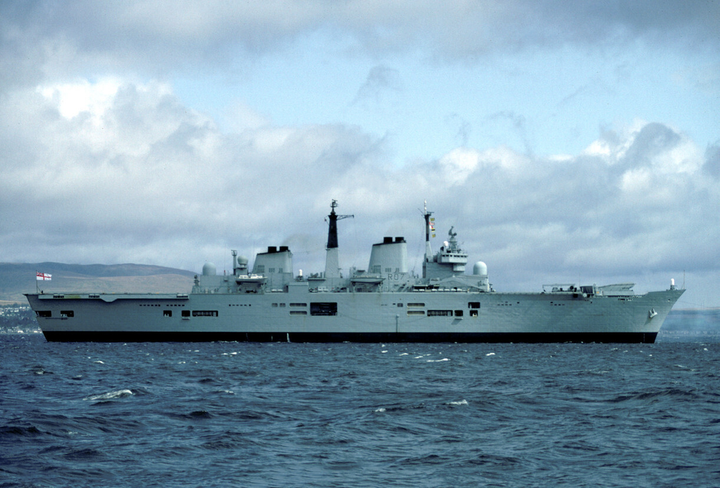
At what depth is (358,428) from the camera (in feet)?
59.2

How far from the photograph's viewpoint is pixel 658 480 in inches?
523

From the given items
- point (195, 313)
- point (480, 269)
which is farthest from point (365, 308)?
point (195, 313)

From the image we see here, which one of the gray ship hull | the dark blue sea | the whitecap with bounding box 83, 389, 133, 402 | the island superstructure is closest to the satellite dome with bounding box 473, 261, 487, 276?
the island superstructure

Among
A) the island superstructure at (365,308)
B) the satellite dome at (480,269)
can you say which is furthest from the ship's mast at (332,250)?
the satellite dome at (480,269)

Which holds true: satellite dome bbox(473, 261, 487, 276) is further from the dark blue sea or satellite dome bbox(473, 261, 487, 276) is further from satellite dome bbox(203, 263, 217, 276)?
the dark blue sea

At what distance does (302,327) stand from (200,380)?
107 feet

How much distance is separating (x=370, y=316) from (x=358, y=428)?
42958 mm

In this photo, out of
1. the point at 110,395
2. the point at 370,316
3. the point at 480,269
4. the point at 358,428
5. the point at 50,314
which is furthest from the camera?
the point at 50,314

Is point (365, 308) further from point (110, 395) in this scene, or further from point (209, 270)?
point (110, 395)

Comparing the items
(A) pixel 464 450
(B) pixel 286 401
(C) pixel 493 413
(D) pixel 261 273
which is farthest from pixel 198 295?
(A) pixel 464 450

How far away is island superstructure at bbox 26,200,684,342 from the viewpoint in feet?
196

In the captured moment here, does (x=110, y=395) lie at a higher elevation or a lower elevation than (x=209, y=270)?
lower

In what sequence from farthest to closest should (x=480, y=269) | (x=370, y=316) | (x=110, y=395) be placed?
1. (x=480, y=269)
2. (x=370, y=316)
3. (x=110, y=395)

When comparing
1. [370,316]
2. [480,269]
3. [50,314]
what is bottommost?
[370,316]
